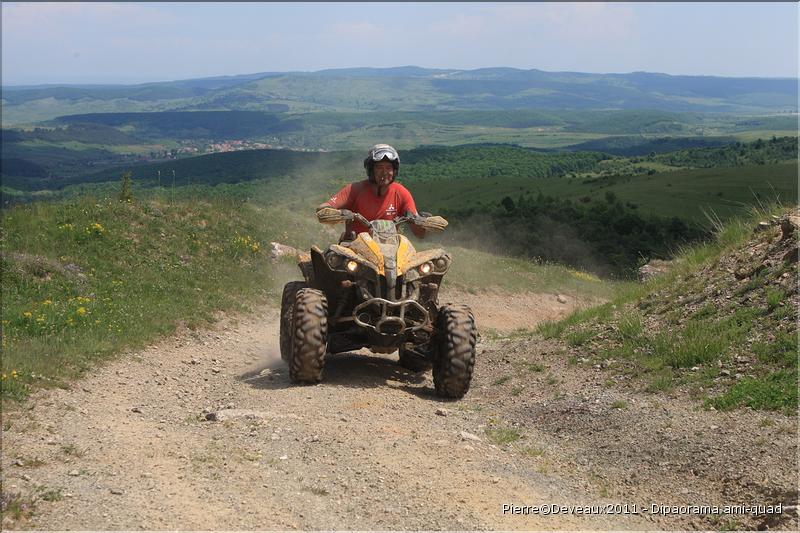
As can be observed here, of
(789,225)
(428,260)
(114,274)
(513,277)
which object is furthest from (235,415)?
(513,277)

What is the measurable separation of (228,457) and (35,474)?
1.58 meters

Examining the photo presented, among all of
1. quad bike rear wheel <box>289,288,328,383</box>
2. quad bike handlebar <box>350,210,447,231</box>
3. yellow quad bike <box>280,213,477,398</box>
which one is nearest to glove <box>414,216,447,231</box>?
quad bike handlebar <box>350,210,447,231</box>

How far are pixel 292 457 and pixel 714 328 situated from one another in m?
5.94

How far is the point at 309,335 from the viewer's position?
9594 mm

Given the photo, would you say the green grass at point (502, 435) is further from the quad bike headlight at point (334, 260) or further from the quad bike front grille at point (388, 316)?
the quad bike headlight at point (334, 260)

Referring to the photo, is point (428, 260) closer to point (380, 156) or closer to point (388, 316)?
point (388, 316)

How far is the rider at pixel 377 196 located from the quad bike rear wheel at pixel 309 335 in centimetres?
149

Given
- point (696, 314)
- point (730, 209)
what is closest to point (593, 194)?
point (730, 209)

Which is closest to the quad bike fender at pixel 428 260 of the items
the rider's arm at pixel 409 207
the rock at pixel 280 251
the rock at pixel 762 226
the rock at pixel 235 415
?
the rider's arm at pixel 409 207

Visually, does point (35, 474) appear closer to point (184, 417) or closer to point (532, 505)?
point (184, 417)

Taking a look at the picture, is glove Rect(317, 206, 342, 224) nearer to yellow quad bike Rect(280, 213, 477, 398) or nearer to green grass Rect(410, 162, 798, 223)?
yellow quad bike Rect(280, 213, 477, 398)

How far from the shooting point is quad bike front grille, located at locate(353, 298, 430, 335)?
9.55m

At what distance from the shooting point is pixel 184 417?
8867 millimetres

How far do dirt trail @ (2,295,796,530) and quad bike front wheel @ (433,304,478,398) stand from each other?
249 millimetres
